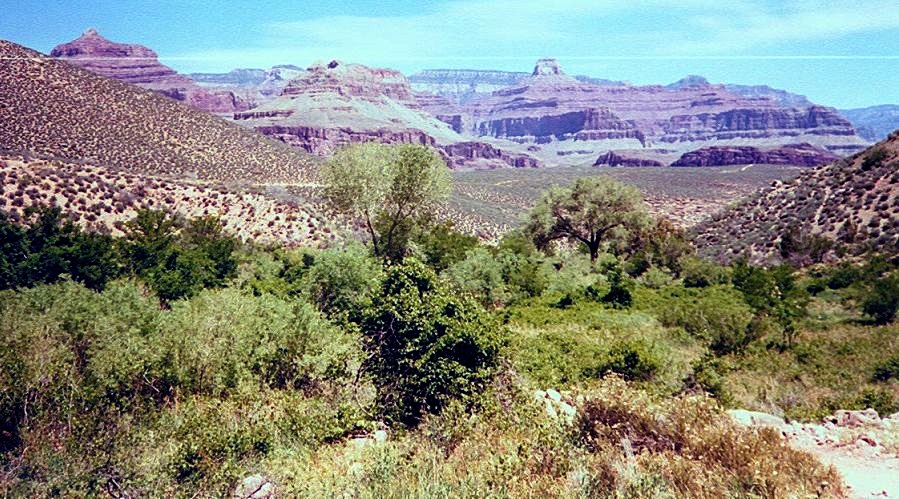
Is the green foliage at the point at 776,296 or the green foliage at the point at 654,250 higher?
the green foliage at the point at 776,296

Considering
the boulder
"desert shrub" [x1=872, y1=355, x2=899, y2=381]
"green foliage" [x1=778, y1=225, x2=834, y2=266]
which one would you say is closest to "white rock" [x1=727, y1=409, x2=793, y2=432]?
"desert shrub" [x1=872, y1=355, x2=899, y2=381]

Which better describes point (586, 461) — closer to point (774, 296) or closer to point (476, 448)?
point (476, 448)

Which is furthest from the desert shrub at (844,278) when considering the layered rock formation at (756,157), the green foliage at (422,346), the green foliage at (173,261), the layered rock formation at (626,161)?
the layered rock formation at (626,161)

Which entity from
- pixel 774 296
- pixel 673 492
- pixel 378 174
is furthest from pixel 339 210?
pixel 673 492

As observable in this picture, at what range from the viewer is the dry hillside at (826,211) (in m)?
29.5

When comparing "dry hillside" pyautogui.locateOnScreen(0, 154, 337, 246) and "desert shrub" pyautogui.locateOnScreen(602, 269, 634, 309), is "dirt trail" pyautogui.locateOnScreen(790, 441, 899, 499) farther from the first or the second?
"dry hillside" pyautogui.locateOnScreen(0, 154, 337, 246)

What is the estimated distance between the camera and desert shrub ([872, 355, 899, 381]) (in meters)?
11.0

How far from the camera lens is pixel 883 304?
15.8 meters

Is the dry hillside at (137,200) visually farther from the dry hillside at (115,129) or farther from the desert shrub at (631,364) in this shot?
the desert shrub at (631,364)

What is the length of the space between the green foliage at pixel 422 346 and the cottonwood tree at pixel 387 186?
45.4 feet

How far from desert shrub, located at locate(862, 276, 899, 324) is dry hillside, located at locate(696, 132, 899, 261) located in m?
11.9

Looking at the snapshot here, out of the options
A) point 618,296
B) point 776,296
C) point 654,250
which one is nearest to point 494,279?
Answer: point 618,296

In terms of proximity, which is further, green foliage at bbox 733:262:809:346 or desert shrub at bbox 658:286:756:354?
green foliage at bbox 733:262:809:346

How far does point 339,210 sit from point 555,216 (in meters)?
14.4
